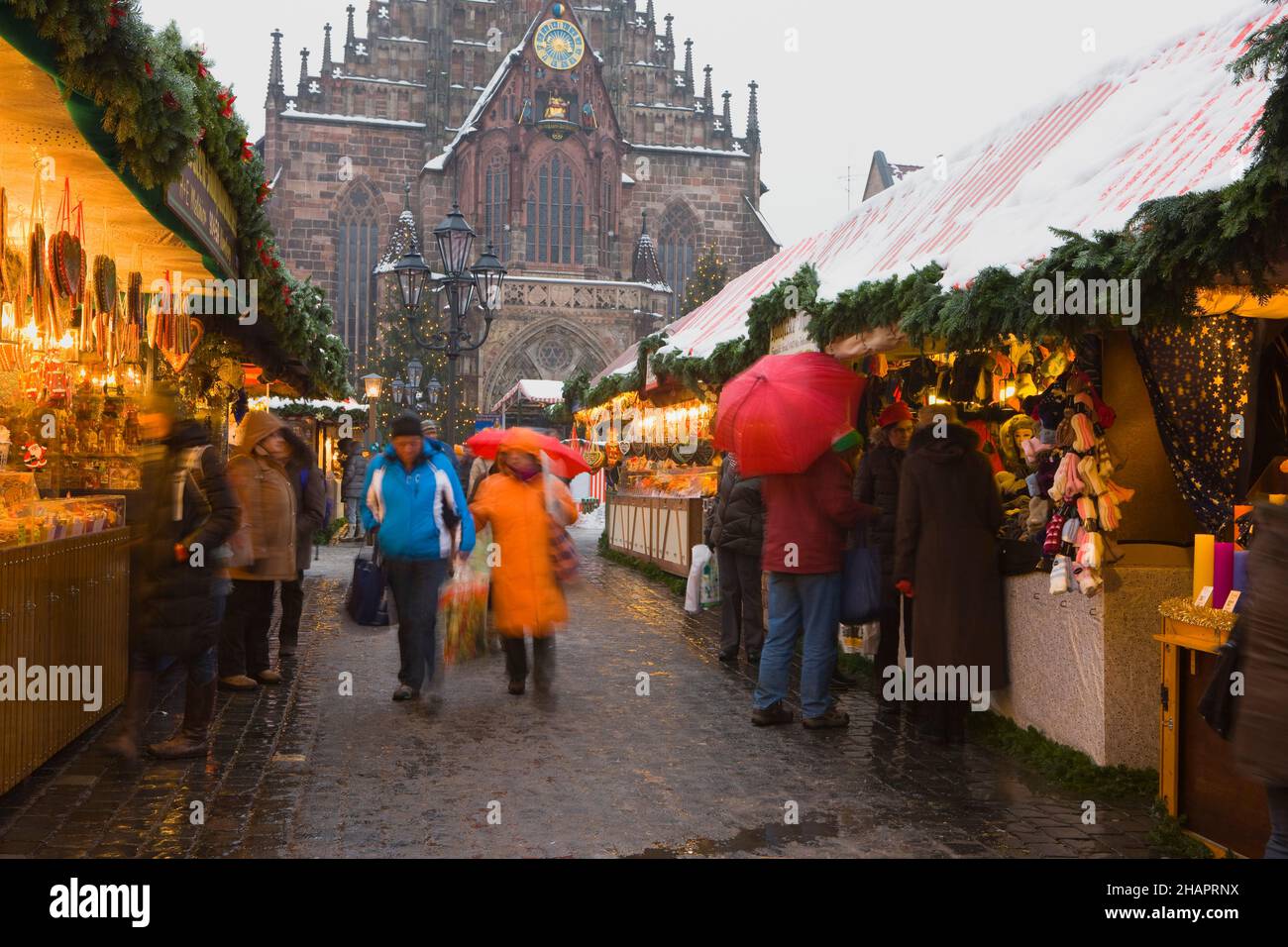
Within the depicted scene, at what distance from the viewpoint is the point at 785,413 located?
6.93 m

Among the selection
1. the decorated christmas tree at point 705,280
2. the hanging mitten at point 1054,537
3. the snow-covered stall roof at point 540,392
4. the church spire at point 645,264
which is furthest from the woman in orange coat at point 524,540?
the church spire at point 645,264

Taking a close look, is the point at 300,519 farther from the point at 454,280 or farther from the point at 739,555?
the point at 454,280

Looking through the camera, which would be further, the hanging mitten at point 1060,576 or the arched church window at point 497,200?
the arched church window at point 497,200

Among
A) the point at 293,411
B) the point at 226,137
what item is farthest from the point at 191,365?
the point at 293,411

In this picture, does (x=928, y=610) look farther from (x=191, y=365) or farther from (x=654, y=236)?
(x=654, y=236)

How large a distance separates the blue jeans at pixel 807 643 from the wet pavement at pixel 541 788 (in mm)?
209

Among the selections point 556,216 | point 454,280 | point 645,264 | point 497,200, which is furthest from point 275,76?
point 454,280

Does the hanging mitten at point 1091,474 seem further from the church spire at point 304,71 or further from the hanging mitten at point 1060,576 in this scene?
the church spire at point 304,71

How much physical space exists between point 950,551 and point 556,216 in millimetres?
42622

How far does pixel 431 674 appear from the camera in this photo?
7.80 m

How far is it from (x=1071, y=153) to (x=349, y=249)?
4435 centimetres

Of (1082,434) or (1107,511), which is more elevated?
(1082,434)

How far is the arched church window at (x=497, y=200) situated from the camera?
154 ft

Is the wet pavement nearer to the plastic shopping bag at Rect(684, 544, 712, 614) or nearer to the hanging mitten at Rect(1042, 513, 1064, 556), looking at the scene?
the hanging mitten at Rect(1042, 513, 1064, 556)
